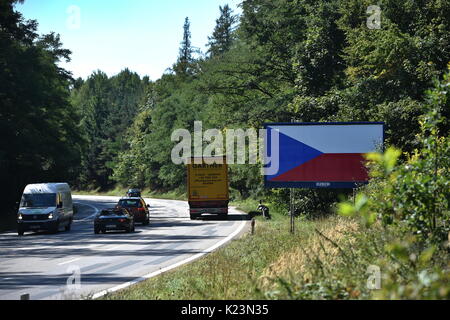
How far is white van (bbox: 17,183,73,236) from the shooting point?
109 feet

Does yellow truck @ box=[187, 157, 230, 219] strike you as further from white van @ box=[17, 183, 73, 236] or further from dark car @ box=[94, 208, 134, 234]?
dark car @ box=[94, 208, 134, 234]

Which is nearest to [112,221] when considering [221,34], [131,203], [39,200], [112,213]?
[112,213]

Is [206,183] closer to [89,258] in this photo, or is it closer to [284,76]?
[284,76]

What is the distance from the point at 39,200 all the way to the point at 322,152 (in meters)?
15.4

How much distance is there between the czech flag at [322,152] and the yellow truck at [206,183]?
1895cm

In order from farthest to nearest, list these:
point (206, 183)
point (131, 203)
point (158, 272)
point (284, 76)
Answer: point (284, 76)
point (206, 183)
point (131, 203)
point (158, 272)

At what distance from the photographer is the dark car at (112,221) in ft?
108

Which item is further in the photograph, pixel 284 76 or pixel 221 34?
pixel 221 34

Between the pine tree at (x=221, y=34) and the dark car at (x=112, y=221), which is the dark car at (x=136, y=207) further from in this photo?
the pine tree at (x=221, y=34)

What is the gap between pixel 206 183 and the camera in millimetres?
44562

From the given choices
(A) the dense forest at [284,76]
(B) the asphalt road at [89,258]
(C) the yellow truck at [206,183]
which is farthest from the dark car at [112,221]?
(C) the yellow truck at [206,183]

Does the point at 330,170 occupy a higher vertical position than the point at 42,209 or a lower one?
higher

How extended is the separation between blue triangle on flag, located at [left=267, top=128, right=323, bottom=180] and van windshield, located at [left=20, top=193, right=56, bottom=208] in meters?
13.5
